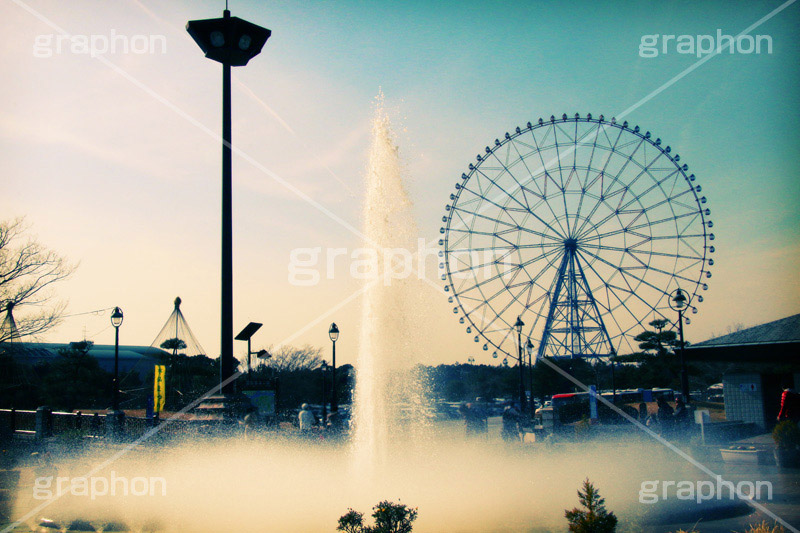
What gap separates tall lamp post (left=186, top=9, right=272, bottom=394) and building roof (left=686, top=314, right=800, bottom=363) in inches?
637

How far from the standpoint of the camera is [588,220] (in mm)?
33125

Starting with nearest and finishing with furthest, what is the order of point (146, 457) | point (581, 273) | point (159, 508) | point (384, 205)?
point (159, 508) < point (146, 457) < point (384, 205) < point (581, 273)

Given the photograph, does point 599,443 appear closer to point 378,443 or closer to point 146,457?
point 378,443

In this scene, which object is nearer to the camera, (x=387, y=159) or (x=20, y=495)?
(x=20, y=495)

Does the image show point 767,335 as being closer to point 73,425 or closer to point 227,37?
point 227,37

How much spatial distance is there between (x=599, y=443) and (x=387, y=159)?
34.0 feet

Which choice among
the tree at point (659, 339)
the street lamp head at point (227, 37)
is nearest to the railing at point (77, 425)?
the street lamp head at point (227, 37)

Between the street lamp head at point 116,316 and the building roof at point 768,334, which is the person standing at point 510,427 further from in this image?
the street lamp head at point 116,316

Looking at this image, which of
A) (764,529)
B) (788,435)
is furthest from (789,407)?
(764,529)

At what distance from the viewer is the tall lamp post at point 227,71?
497 inches

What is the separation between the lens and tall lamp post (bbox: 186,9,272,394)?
41.4 feet

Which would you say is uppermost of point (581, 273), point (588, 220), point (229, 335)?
point (588, 220)

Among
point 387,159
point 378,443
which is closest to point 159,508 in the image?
point 378,443

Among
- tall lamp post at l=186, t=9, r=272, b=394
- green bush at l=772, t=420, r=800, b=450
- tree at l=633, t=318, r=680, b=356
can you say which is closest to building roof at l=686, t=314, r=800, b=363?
green bush at l=772, t=420, r=800, b=450
